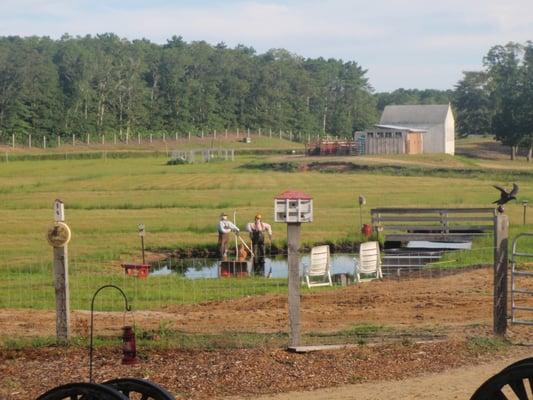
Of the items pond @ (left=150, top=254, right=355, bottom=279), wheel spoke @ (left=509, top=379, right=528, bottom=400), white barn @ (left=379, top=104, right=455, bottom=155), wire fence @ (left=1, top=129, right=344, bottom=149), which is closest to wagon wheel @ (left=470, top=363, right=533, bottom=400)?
wheel spoke @ (left=509, top=379, right=528, bottom=400)

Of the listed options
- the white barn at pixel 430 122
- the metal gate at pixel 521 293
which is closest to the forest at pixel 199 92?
the white barn at pixel 430 122

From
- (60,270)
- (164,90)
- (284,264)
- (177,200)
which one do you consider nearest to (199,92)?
(164,90)

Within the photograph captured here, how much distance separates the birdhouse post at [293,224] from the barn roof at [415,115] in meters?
95.0

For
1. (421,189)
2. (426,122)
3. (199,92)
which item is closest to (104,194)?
(421,189)

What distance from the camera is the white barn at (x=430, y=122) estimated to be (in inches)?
4158

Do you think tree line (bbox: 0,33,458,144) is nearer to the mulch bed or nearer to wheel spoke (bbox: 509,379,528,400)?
the mulch bed

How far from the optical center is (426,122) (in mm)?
108750

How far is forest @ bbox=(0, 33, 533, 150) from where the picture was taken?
4742 inches

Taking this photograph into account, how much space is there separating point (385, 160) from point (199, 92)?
209 ft

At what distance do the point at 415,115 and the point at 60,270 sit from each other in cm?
9979

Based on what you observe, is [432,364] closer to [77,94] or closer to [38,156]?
[38,156]

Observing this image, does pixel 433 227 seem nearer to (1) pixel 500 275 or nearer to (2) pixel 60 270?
(1) pixel 500 275

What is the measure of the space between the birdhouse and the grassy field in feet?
27.6

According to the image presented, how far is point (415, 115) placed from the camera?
111688 mm
